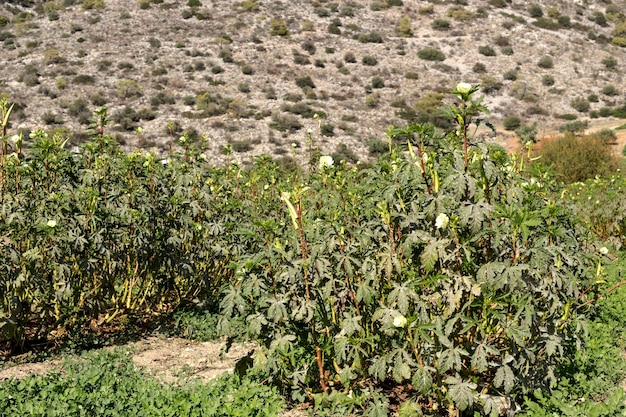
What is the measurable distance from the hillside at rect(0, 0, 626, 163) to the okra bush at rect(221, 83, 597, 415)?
63.0 ft

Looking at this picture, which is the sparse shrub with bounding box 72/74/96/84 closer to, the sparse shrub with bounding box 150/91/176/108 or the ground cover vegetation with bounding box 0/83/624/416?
the sparse shrub with bounding box 150/91/176/108

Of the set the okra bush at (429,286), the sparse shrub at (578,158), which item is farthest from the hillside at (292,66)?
the okra bush at (429,286)

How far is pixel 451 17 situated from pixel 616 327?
43438 mm

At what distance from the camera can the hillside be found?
2752 cm

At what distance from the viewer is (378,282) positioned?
391 centimetres

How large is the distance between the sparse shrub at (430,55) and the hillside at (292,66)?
7 cm

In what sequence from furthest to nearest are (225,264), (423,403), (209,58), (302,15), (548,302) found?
(302,15) < (209,58) < (225,264) < (423,403) < (548,302)

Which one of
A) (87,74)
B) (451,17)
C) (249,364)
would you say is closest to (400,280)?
(249,364)

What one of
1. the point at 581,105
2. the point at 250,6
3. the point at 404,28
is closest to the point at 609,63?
the point at 581,105

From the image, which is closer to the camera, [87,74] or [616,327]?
[616,327]

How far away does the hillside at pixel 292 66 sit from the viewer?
2752 cm

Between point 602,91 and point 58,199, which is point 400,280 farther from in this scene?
point 602,91

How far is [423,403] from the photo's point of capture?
169 inches

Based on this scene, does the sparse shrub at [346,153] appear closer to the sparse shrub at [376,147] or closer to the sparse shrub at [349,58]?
the sparse shrub at [376,147]
